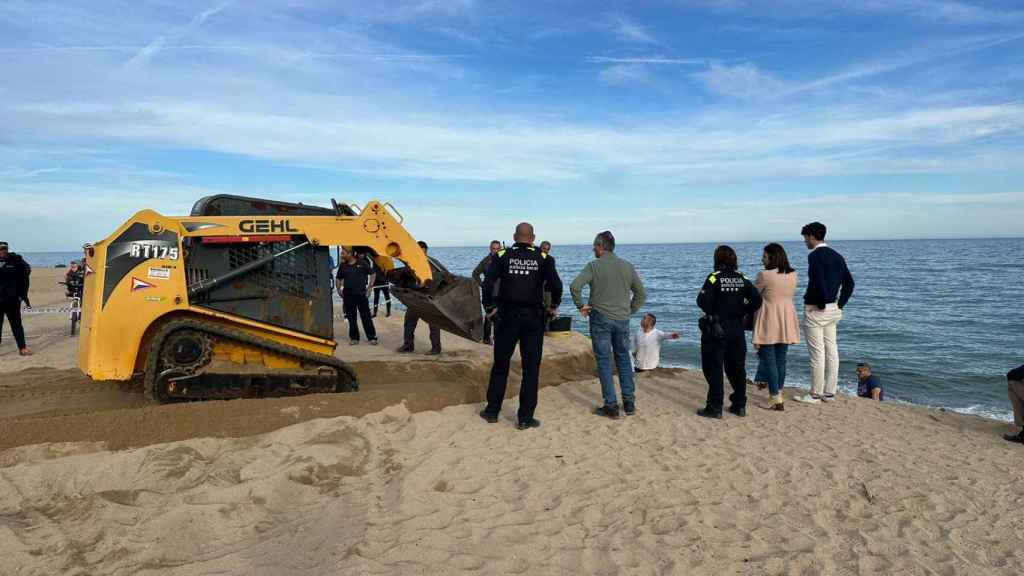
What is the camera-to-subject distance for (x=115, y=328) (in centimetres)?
602

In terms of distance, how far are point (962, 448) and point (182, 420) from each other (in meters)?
7.61

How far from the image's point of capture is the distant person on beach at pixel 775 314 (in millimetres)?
7250

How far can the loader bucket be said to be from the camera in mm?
7488

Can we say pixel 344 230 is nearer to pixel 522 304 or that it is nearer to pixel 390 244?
pixel 390 244

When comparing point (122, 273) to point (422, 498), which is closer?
point (422, 498)

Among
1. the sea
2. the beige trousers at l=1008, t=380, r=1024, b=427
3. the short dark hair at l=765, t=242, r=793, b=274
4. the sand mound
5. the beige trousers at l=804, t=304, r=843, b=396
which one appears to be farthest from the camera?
the sea

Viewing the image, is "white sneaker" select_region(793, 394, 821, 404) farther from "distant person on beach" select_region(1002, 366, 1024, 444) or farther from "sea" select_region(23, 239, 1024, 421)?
"sea" select_region(23, 239, 1024, 421)

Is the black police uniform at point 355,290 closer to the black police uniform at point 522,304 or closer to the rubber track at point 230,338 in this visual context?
the rubber track at point 230,338

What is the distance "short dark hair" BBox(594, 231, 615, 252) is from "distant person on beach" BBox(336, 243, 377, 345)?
5555 mm

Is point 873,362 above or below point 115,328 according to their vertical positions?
below

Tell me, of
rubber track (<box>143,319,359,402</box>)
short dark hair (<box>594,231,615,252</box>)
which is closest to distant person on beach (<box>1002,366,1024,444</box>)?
short dark hair (<box>594,231,615,252</box>)

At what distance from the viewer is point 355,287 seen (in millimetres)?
11320

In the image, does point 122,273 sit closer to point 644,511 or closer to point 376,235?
point 376,235

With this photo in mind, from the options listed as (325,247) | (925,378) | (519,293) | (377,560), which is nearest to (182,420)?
(325,247)
